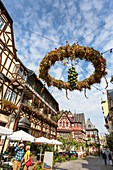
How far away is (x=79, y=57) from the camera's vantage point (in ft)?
17.5

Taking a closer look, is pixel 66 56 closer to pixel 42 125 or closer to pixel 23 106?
pixel 23 106

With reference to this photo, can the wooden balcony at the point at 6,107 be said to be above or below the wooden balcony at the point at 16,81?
below

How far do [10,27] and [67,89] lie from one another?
1142 centimetres

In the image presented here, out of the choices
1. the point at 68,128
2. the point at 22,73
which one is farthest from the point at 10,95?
the point at 68,128

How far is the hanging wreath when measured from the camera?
5.06 meters

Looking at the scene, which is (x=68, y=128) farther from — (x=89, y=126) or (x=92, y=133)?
(x=89, y=126)

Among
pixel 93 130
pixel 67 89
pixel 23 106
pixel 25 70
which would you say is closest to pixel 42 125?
pixel 23 106

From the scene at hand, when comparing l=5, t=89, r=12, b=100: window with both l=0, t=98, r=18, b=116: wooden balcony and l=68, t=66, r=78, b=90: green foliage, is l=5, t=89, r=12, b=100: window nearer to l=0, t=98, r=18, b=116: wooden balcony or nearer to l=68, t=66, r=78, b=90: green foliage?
l=0, t=98, r=18, b=116: wooden balcony

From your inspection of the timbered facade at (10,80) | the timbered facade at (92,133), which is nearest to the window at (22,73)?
the timbered facade at (10,80)

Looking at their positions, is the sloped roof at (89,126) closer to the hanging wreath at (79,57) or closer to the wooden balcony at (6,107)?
the wooden balcony at (6,107)

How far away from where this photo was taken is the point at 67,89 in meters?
5.98

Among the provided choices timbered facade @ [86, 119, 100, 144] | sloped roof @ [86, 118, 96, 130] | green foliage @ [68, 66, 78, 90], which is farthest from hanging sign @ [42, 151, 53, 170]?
sloped roof @ [86, 118, 96, 130]

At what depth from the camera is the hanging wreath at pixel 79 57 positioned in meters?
5.06

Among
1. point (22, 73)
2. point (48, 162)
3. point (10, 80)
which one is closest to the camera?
point (48, 162)
